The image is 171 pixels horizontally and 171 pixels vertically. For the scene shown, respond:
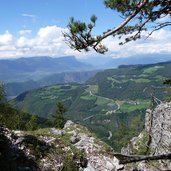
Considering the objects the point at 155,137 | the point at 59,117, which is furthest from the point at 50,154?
the point at 59,117

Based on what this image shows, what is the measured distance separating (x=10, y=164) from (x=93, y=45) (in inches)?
484

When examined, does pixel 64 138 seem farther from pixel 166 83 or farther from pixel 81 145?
pixel 166 83

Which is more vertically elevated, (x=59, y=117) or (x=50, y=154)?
(x=50, y=154)

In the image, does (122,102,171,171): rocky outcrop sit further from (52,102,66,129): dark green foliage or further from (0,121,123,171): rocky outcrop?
(52,102,66,129): dark green foliage

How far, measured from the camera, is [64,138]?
2936 centimetres

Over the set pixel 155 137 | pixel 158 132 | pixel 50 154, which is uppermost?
pixel 158 132

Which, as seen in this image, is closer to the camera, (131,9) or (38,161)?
(131,9)

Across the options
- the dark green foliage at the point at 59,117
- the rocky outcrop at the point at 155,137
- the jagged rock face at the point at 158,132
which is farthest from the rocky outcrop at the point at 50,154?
the dark green foliage at the point at 59,117

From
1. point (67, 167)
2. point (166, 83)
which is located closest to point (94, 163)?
point (67, 167)

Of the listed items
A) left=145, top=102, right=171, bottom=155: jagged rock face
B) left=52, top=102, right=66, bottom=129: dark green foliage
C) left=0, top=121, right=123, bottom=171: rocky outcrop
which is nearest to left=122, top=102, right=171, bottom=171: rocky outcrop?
left=145, top=102, right=171, bottom=155: jagged rock face

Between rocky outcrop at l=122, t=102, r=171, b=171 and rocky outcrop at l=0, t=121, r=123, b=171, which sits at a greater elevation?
rocky outcrop at l=122, t=102, r=171, b=171

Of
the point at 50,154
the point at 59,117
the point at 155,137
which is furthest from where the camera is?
the point at 59,117

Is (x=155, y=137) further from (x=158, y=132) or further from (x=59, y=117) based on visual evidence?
(x=59, y=117)

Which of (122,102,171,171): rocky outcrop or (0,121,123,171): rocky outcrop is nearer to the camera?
(122,102,171,171): rocky outcrop
